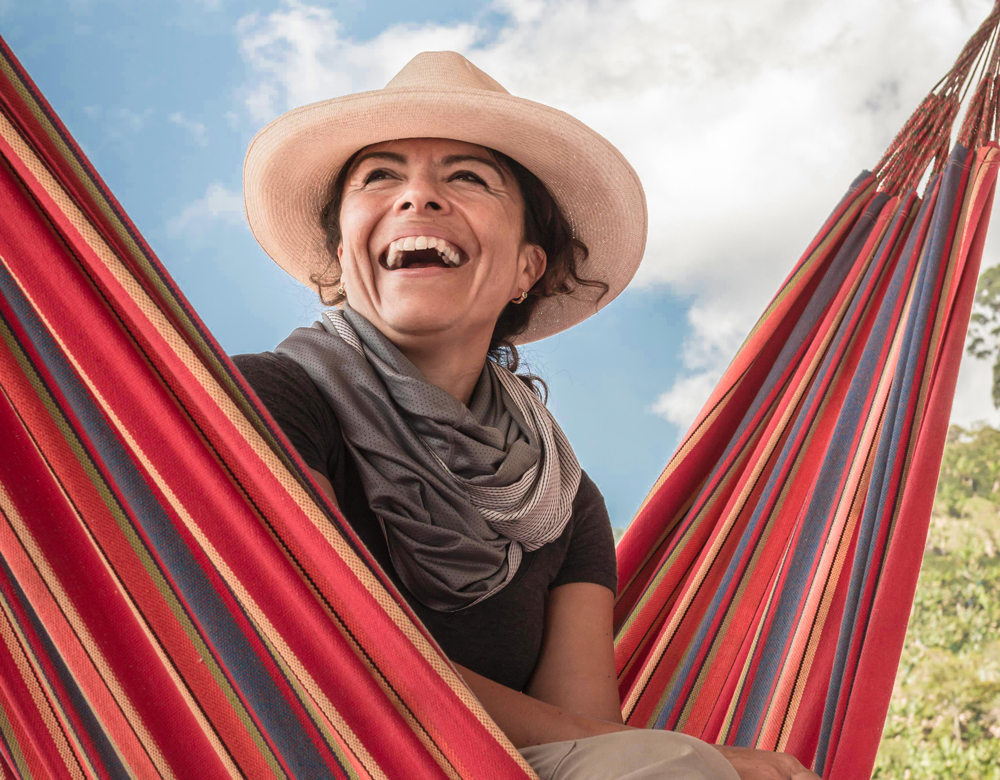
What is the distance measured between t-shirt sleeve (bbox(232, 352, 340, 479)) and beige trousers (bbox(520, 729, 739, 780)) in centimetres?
43

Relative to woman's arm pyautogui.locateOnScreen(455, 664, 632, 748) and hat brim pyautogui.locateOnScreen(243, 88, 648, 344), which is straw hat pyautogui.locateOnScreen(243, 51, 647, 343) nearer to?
hat brim pyautogui.locateOnScreen(243, 88, 648, 344)

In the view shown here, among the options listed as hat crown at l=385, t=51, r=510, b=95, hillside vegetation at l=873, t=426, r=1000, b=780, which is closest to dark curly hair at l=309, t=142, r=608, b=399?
hat crown at l=385, t=51, r=510, b=95

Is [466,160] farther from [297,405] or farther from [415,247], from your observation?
[297,405]

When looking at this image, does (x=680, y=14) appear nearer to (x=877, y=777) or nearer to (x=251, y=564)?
(x=877, y=777)

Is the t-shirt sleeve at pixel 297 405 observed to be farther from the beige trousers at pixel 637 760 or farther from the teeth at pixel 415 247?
the beige trousers at pixel 637 760

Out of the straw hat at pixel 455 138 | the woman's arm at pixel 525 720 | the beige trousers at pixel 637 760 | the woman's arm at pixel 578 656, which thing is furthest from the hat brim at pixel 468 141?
the beige trousers at pixel 637 760

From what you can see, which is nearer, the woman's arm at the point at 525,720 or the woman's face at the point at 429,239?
the woman's arm at the point at 525,720

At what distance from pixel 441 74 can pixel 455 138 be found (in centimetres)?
12

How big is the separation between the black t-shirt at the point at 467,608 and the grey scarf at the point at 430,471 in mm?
23

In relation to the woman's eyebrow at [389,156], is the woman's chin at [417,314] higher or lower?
lower

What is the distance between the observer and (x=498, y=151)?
4.85 feet

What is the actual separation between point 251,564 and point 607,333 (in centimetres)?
1584

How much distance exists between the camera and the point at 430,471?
1194 millimetres

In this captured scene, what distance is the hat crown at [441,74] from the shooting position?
1.42m
